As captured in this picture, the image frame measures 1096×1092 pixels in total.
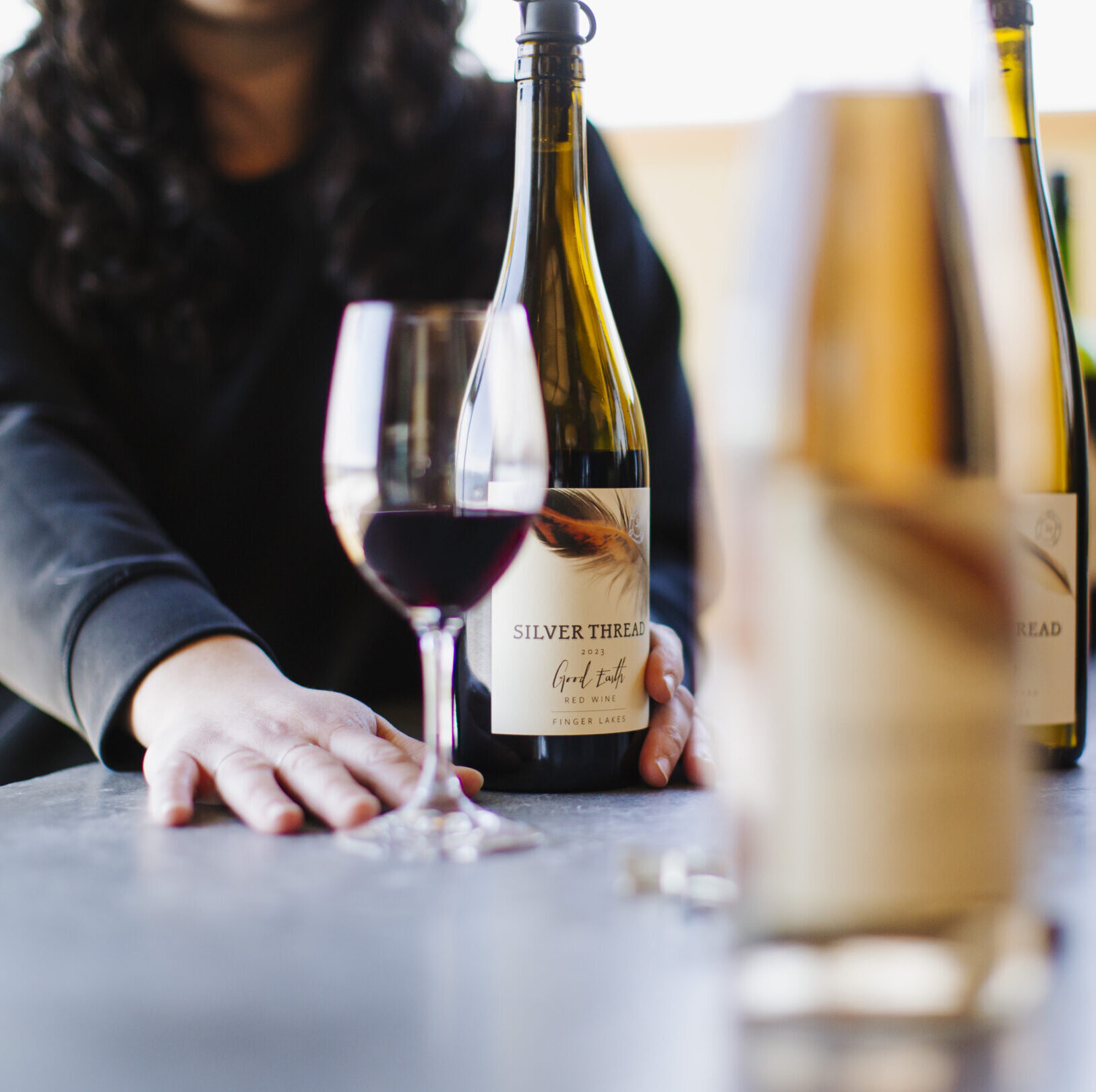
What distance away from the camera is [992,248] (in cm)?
35

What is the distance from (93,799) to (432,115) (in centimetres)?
91

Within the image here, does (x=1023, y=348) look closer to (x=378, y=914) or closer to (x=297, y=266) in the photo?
(x=378, y=914)

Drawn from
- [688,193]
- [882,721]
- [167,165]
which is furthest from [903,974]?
[688,193]

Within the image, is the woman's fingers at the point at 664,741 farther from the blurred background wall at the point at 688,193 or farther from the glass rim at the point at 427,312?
the blurred background wall at the point at 688,193

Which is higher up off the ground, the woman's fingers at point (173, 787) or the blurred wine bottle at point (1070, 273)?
the blurred wine bottle at point (1070, 273)

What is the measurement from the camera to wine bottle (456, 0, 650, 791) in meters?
0.57

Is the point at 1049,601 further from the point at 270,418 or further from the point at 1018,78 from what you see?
the point at 270,418

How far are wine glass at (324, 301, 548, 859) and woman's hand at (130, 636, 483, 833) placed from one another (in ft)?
0.09

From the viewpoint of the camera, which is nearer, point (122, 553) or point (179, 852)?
point (179, 852)

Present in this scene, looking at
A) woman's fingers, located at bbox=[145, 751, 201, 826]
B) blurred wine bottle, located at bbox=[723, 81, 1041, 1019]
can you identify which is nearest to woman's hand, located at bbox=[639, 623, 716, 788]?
woman's fingers, located at bbox=[145, 751, 201, 826]

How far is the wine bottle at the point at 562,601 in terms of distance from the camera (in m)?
0.57

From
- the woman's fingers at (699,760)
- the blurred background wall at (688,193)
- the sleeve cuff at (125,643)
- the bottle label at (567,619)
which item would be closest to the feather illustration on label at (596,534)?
the bottle label at (567,619)

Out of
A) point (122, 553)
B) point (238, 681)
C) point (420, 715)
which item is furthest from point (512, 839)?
point (420, 715)

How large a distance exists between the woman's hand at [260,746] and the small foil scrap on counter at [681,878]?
0.45 ft
